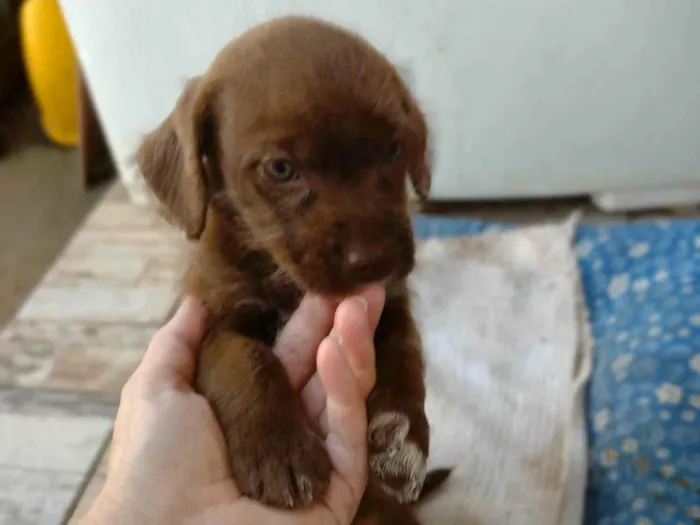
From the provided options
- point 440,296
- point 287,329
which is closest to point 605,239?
point 440,296

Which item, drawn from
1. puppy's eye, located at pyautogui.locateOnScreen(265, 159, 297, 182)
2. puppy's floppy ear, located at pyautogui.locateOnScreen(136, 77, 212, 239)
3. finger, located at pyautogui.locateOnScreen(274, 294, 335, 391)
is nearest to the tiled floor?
puppy's floppy ear, located at pyautogui.locateOnScreen(136, 77, 212, 239)

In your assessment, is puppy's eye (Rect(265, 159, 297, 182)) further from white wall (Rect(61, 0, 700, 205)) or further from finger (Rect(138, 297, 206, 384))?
white wall (Rect(61, 0, 700, 205))

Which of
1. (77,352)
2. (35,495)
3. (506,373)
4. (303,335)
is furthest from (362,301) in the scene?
(77,352)

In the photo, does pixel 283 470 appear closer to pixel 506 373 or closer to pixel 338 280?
pixel 338 280

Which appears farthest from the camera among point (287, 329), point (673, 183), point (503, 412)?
point (673, 183)

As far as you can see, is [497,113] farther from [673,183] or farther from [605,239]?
[673,183]

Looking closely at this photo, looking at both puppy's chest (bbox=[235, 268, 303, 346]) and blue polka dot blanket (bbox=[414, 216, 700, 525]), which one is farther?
blue polka dot blanket (bbox=[414, 216, 700, 525])
